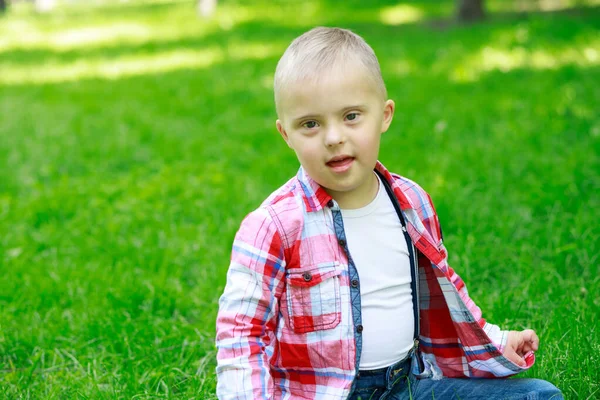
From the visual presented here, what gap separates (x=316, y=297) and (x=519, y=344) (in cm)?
67

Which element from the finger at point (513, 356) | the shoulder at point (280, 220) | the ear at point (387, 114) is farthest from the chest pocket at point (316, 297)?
the finger at point (513, 356)

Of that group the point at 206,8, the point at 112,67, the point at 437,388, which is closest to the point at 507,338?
the point at 437,388

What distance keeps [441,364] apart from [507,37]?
7044 millimetres

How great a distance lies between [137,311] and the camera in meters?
3.21

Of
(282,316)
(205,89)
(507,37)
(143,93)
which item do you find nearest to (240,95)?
(205,89)

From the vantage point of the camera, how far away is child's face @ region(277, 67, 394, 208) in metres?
1.90

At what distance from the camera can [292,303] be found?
1.96 meters

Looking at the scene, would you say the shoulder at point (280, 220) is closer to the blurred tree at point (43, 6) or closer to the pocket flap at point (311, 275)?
the pocket flap at point (311, 275)

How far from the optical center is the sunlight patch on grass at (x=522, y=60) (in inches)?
286

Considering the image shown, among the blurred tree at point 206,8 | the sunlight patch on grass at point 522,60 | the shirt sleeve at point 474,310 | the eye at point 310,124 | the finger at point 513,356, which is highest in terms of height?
the blurred tree at point 206,8

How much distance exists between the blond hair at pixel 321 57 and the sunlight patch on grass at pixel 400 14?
10608 millimetres

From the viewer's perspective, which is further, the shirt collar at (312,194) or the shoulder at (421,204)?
the shoulder at (421,204)

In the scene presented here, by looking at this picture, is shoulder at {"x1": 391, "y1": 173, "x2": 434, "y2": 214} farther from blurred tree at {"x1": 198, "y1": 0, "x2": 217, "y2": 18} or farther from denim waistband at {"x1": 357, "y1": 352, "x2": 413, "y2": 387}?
blurred tree at {"x1": 198, "y1": 0, "x2": 217, "y2": 18}

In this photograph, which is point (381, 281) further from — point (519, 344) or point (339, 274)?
point (519, 344)
